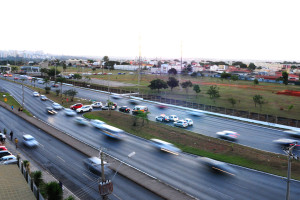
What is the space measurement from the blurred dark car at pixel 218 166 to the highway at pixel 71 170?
6286mm

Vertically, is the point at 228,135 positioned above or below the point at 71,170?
above

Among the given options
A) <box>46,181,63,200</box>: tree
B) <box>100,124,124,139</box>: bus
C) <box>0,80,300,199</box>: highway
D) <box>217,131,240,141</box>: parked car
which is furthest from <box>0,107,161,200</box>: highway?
<box>217,131,240,141</box>: parked car

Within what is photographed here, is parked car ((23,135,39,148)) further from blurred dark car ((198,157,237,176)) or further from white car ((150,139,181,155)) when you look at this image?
blurred dark car ((198,157,237,176))

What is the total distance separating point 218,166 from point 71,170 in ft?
37.3

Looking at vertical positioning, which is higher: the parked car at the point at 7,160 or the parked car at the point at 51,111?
the parked car at the point at 51,111

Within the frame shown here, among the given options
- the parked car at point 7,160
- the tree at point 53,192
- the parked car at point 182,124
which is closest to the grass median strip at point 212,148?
the parked car at point 182,124

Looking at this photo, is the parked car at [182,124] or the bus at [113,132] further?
the parked car at [182,124]

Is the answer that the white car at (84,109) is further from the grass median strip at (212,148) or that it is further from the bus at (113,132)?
the bus at (113,132)

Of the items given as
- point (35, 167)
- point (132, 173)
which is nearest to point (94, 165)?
point (132, 173)

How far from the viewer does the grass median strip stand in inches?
819

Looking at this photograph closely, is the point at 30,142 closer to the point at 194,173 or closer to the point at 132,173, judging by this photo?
the point at 132,173

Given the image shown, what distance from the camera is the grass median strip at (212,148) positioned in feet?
68.2

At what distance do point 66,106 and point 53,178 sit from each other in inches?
1140

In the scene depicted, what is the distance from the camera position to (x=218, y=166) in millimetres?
19906
